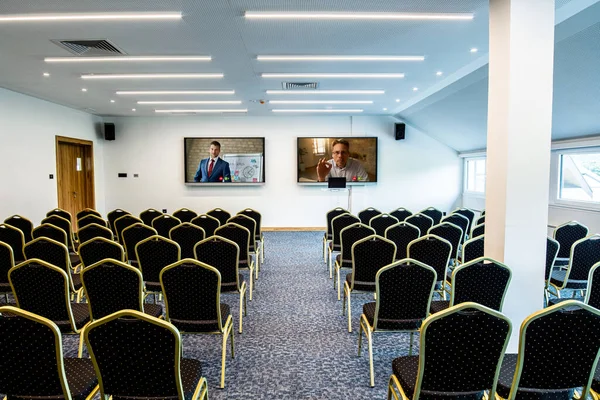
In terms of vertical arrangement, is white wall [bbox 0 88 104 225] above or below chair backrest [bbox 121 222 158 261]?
above

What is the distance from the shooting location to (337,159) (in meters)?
11.9

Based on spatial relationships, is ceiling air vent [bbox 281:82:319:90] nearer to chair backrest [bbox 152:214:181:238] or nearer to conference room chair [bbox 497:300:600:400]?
chair backrest [bbox 152:214:181:238]

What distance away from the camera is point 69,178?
10938mm

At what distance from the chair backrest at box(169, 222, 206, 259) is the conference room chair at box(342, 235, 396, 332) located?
2.24m

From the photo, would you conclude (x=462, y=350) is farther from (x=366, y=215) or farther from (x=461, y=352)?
(x=366, y=215)

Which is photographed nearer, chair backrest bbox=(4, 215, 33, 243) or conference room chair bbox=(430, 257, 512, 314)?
conference room chair bbox=(430, 257, 512, 314)

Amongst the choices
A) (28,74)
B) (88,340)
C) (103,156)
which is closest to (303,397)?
(88,340)

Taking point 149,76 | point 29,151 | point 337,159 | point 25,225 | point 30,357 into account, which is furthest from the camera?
point 337,159

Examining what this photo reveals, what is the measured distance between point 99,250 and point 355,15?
386 centimetres

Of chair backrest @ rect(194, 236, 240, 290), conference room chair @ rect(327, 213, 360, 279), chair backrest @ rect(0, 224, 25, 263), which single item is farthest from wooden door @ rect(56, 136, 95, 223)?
chair backrest @ rect(194, 236, 240, 290)

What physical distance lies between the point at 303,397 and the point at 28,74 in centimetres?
729

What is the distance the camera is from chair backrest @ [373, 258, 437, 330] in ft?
10.1

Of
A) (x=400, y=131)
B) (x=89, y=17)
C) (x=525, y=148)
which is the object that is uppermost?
(x=89, y=17)

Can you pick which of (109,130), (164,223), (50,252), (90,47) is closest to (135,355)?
(50,252)
